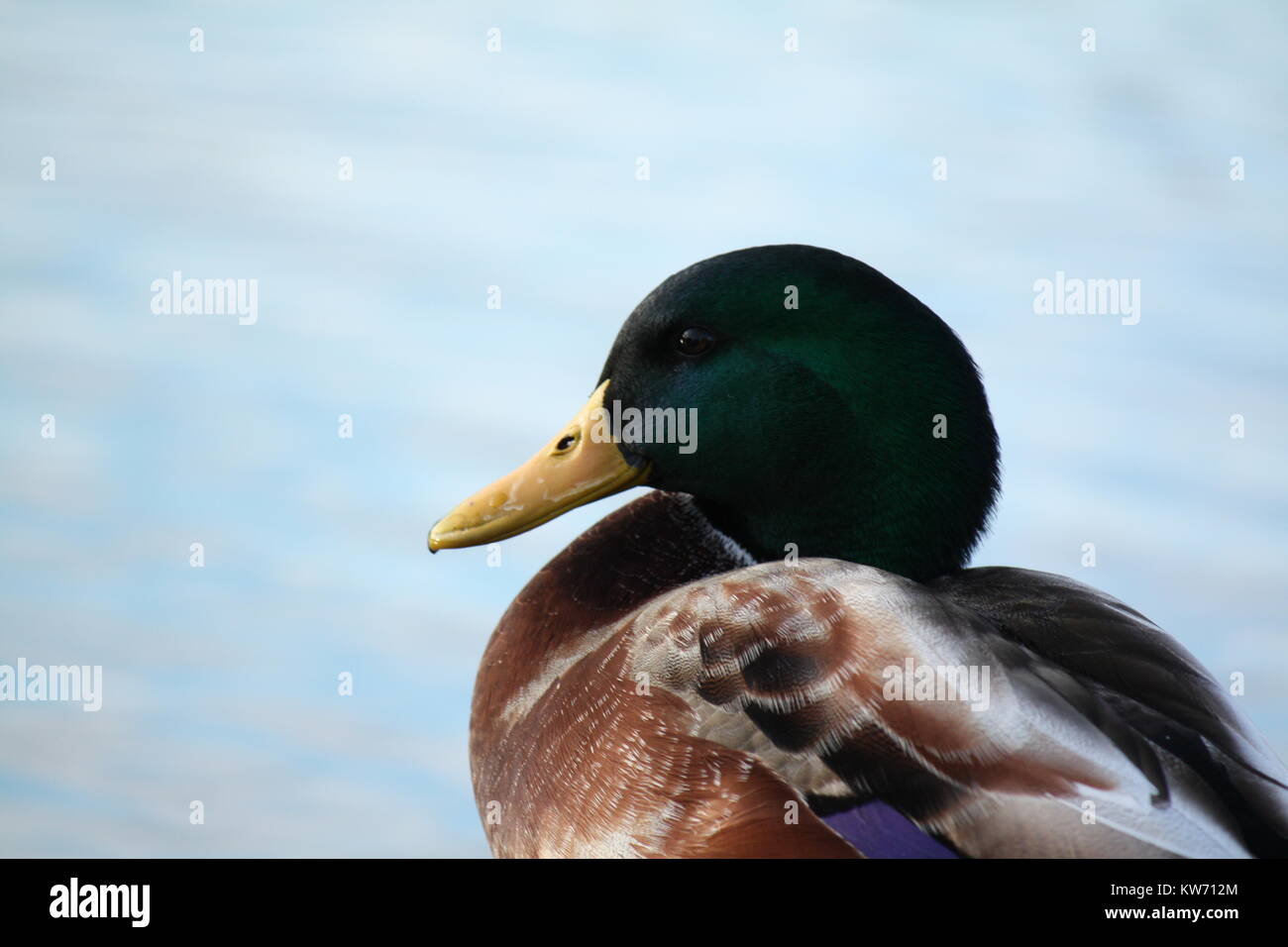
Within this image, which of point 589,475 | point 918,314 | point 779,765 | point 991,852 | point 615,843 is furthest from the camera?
point 589,475

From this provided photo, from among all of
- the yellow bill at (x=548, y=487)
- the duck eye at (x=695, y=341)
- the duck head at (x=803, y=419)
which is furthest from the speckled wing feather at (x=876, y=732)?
the duck eye at (x=695, y=341)

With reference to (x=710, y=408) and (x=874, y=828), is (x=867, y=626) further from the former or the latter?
(x=710, y=408)

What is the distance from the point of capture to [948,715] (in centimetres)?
254

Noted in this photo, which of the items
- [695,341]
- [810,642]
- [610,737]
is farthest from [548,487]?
[810,642]

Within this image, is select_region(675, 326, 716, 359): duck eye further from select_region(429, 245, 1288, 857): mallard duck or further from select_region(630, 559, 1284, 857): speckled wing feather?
select_region(630, 559, 1284, 857): speckled wing feather

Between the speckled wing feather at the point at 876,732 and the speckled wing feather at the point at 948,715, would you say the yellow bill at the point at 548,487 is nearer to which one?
the speckled wing feather at the point at 876,732

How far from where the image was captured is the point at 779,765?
2627 mm

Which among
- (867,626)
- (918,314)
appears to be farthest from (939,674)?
(918,314)

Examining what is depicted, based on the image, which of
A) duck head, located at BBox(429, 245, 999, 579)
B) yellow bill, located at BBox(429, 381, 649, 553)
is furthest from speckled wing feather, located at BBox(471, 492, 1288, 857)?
yellow bill, located at BBox(429, 381, 649, 553)

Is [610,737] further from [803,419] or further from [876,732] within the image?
[803,419]

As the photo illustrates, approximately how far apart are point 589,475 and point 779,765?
98 centimetres

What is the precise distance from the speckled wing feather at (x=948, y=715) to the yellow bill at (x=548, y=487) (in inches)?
22.9

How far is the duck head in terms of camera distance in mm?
3193

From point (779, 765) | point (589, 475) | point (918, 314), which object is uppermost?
point (918, 314)
